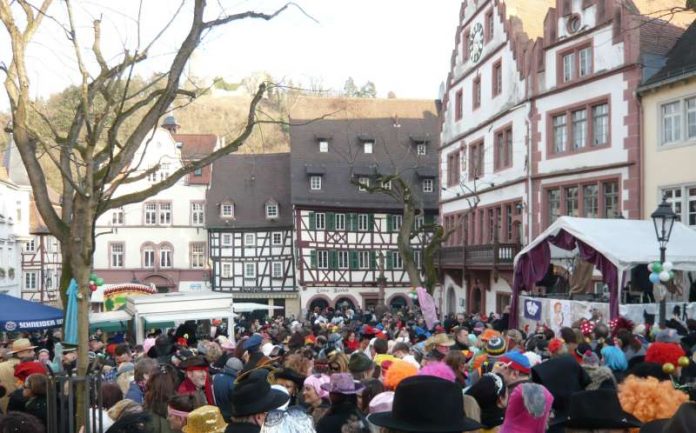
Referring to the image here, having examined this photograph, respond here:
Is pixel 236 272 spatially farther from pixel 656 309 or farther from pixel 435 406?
pixel 435 406

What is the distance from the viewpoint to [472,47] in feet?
114

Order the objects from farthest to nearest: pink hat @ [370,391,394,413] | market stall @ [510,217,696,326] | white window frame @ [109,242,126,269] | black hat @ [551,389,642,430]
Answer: white window frame @ [109,242,126,269] < market stall @ [510,217,696,326] < pink hat @ [370,391,394,413] < black hat @ [551,389,642,430]

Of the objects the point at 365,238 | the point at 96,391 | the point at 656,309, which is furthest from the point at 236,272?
the point at 96,391

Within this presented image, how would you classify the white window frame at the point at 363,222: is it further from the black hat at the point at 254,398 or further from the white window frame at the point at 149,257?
the black hat at the point at 254,398

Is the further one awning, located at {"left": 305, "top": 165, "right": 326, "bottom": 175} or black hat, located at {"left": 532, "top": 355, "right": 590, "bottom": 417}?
awning, located at {"left": 305, "top": 165, "right": 326, "bottom": 175}

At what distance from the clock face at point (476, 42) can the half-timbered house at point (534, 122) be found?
0.09 meters

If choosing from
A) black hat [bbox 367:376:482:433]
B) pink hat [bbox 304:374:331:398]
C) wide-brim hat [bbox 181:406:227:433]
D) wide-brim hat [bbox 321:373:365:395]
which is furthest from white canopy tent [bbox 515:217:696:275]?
black hat [bbox 367:376:482:433]

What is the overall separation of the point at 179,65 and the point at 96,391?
3165 millimetres

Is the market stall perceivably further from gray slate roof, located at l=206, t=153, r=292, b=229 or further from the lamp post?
gray slate roof, located at l=206, t=153, r=292, b=229

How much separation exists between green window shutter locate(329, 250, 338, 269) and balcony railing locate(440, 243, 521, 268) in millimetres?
10890

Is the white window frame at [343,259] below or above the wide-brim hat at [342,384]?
above

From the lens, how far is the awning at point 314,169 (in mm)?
47750

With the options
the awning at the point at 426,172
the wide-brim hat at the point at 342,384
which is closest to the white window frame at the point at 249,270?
the awning at the point at 426,172

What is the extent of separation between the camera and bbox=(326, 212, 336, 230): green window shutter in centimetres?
4741
